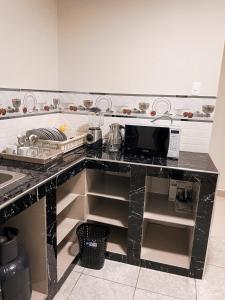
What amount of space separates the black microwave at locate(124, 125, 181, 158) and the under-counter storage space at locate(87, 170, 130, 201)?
344 millimetres

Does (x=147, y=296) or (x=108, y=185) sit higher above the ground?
(x=108, y=185)

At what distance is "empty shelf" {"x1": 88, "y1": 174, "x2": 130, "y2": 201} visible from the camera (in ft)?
6.61

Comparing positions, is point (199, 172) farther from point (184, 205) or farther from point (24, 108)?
point (24, 108)

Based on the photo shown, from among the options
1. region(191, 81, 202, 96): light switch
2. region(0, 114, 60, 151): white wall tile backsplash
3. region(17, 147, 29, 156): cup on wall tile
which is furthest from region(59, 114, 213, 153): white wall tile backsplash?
region(17, 147, 29, 156): cup on wall tile

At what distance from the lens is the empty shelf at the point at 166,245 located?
2.00 meters

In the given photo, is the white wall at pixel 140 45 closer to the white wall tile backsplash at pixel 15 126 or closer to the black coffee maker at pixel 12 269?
the white wall tile backsplash at pixel 15 126

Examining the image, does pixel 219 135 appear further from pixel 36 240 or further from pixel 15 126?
pixel 36 240

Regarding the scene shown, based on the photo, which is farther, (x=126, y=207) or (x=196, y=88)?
(x=126, y=207)

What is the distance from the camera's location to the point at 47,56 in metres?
2.27

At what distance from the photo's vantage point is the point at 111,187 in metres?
2.19

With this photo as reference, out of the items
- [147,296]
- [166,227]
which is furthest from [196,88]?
[147,296]

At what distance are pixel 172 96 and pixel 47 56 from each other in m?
1.23

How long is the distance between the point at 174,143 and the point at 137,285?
112 centimetres

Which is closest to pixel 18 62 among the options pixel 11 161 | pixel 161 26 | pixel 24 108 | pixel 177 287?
pixel 24 108
